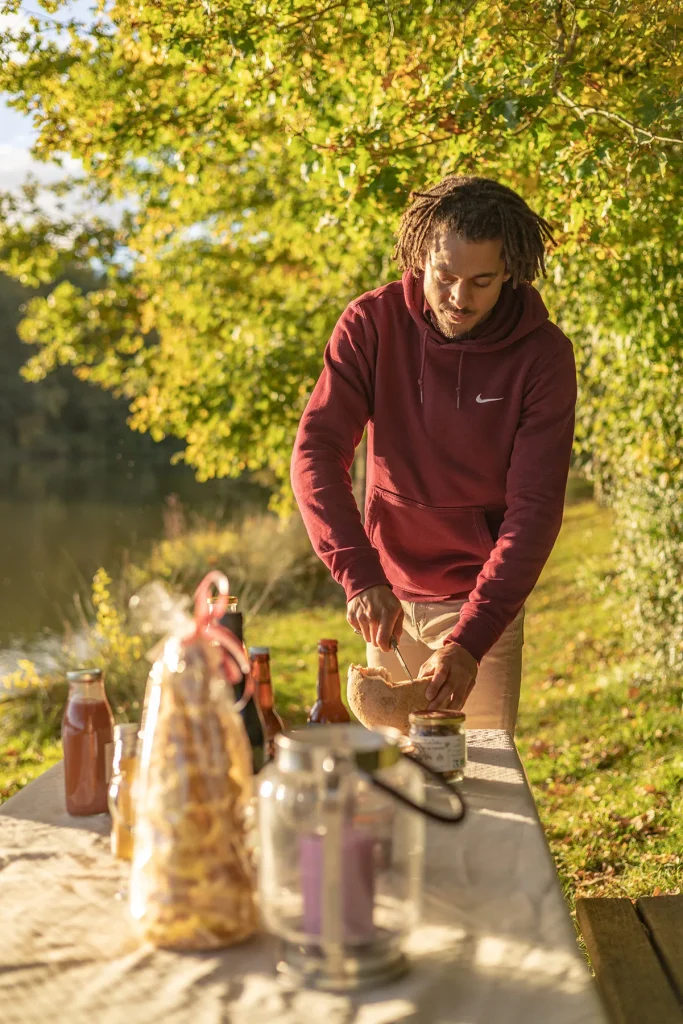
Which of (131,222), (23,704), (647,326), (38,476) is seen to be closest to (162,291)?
(131,222)

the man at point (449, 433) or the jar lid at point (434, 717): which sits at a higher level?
the man at point (449, 433)

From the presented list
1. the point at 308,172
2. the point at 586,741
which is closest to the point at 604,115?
the point at 308,172

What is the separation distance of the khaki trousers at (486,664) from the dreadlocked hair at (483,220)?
922 millimetres

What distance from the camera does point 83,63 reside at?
6602 mm

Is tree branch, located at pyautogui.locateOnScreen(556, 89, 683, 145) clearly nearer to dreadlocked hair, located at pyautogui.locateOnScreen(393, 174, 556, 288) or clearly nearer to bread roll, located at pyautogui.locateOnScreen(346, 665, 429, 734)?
dreadlocked hair, located at pyautogui.locateOnScreen(393, 174, 556, 288)

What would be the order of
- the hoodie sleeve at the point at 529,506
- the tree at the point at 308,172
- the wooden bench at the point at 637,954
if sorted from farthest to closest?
the tree at the point at 308,172, the hoodie sleeve at the point at 529,506, the wooden bench at the point at 637,954

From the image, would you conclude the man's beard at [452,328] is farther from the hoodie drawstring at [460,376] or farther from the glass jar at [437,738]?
the glass jar at [437,738]

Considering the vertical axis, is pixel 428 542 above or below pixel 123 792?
above

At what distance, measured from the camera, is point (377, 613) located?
2.59 m

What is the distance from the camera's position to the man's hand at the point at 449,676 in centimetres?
234

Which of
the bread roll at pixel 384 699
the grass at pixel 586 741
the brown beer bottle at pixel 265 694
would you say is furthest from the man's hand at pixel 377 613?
the grass at pixel 586 741

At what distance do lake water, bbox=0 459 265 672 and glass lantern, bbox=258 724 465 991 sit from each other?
7.51 meters

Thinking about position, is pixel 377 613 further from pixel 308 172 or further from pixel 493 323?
pixel 308 172

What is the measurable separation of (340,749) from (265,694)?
72cm
